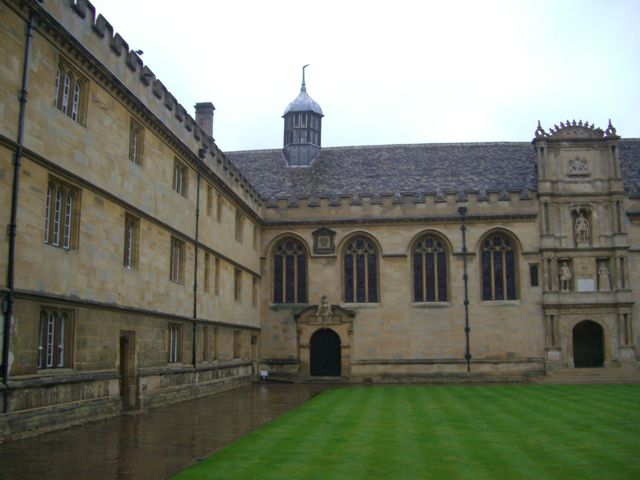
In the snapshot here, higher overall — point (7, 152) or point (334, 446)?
point (7, 152)

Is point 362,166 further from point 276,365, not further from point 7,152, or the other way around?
point 7,152

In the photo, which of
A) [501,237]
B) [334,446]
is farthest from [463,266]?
[334,446]

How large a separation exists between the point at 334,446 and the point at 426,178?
24.3 m

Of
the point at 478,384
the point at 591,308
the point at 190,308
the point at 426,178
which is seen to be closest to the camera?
the point at 190,308

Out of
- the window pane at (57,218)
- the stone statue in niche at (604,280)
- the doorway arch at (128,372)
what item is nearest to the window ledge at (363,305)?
the stone statue in niche at (604,280)

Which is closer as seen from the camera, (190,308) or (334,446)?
(334,446)

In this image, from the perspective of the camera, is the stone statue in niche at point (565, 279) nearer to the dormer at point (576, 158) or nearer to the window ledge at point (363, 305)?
the dormer at point (576, 158)

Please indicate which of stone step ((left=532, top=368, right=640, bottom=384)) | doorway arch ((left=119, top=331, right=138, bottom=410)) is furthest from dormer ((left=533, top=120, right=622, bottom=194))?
doorway arch ((left=119, top=331, right=138, bottom=410))

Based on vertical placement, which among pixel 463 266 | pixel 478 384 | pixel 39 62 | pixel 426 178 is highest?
pixel 426 178

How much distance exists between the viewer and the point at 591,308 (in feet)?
98.3

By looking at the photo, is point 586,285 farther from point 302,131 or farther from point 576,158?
point 302,131

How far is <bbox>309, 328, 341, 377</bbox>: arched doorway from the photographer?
1222 inches

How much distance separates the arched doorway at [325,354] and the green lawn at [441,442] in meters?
11.3

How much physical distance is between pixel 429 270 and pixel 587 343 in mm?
8220
